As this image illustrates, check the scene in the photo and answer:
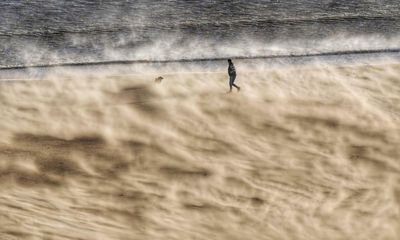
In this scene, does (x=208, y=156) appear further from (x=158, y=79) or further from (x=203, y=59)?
(x=203, y=59)

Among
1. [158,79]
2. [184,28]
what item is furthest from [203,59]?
[158,79]

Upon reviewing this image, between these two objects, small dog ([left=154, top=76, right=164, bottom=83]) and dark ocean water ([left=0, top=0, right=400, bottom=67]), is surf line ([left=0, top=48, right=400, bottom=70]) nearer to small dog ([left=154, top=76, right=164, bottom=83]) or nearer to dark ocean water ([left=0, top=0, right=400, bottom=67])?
dark ocean water ([left=0, top=0, right=400, bottom=67])

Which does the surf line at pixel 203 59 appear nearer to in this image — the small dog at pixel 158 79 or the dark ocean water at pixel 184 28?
the dark ocean water at pixel 184 28

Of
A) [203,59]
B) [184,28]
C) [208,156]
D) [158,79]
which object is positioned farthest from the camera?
[208,156]

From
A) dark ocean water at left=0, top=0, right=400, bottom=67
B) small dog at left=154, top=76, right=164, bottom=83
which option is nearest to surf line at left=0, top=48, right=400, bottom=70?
dark ocean water at left=0, top=0, right=400, bottom=67

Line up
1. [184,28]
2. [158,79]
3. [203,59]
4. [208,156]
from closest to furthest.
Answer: [184,28] → [203,59] → [158,79] → [208,156]

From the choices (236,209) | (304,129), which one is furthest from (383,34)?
(236,209)
